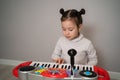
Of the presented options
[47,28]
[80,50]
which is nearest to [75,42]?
[80,50]

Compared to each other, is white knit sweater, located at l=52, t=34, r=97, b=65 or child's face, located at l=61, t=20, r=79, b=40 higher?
child's face, located at l=61, t=20, r=79, b=40

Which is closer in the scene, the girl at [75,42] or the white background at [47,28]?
the girl at [75,42]

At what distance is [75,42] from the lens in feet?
3.53

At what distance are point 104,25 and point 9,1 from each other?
112 cm

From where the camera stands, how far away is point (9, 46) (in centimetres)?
185

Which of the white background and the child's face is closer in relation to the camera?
the child's face

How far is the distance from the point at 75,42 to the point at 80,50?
0.24 ft

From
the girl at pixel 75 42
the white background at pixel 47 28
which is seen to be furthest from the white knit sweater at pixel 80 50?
the white background at pixel 47 28

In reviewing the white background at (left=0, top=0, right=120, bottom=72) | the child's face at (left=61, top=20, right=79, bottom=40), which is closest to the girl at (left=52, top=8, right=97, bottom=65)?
the child's face at (left=61, top=20, right=79, bottom=40)

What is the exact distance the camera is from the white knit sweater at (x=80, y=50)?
104cm

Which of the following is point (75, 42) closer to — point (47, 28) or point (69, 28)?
point (69, 28)

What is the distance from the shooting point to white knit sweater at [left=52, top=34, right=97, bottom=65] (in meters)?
1.04

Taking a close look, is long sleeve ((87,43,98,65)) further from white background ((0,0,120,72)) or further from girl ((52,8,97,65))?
white background ((0,0,120,72))

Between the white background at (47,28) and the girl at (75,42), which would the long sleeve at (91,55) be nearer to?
the girl at (75,42)
